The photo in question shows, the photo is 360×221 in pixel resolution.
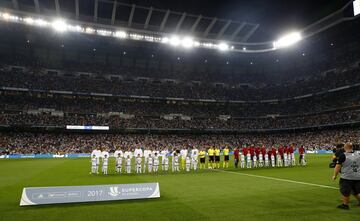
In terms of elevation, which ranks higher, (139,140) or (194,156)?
(139,140)

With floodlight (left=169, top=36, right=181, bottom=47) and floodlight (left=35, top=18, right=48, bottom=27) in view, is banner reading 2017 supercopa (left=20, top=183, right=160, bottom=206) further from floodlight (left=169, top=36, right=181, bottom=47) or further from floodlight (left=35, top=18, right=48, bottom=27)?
floodlight (left=169, top=36, right=181, bottom=47)

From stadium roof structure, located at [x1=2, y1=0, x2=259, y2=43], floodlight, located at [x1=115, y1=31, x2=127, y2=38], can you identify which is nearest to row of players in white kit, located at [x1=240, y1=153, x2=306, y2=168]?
stadium roof structure, located at [x1=2, y1=0, x2=259, y2=43]

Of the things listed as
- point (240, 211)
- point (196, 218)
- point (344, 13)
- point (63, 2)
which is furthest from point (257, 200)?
point (63, 2)

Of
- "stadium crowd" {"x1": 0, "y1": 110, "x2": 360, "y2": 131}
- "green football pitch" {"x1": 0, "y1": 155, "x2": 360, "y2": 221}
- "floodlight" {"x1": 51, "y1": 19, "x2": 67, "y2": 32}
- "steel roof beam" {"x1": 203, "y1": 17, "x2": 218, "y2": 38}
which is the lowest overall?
"green football pitch" {"x1": 0, "y1": 155, "x2": 360, "y2": 221}

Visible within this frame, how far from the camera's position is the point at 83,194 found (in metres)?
9.99

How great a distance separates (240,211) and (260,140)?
5740 cm

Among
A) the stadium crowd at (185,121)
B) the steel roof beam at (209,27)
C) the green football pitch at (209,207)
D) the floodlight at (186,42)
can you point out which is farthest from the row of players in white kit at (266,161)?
the floodlight at (186,42)

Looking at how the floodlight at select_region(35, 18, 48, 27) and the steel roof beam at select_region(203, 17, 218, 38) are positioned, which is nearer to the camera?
the floodlight at select_region(35, 18, 48, 27)

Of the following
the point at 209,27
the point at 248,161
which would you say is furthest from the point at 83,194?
the point at 209,27

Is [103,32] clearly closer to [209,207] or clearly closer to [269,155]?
[269,155]

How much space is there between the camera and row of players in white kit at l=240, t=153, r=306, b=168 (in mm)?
24406

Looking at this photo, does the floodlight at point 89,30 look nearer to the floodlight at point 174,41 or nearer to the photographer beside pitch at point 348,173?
the floodlight at point 174,41

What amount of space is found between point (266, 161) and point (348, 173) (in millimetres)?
17336

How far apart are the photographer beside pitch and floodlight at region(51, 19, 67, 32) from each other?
53416mm
